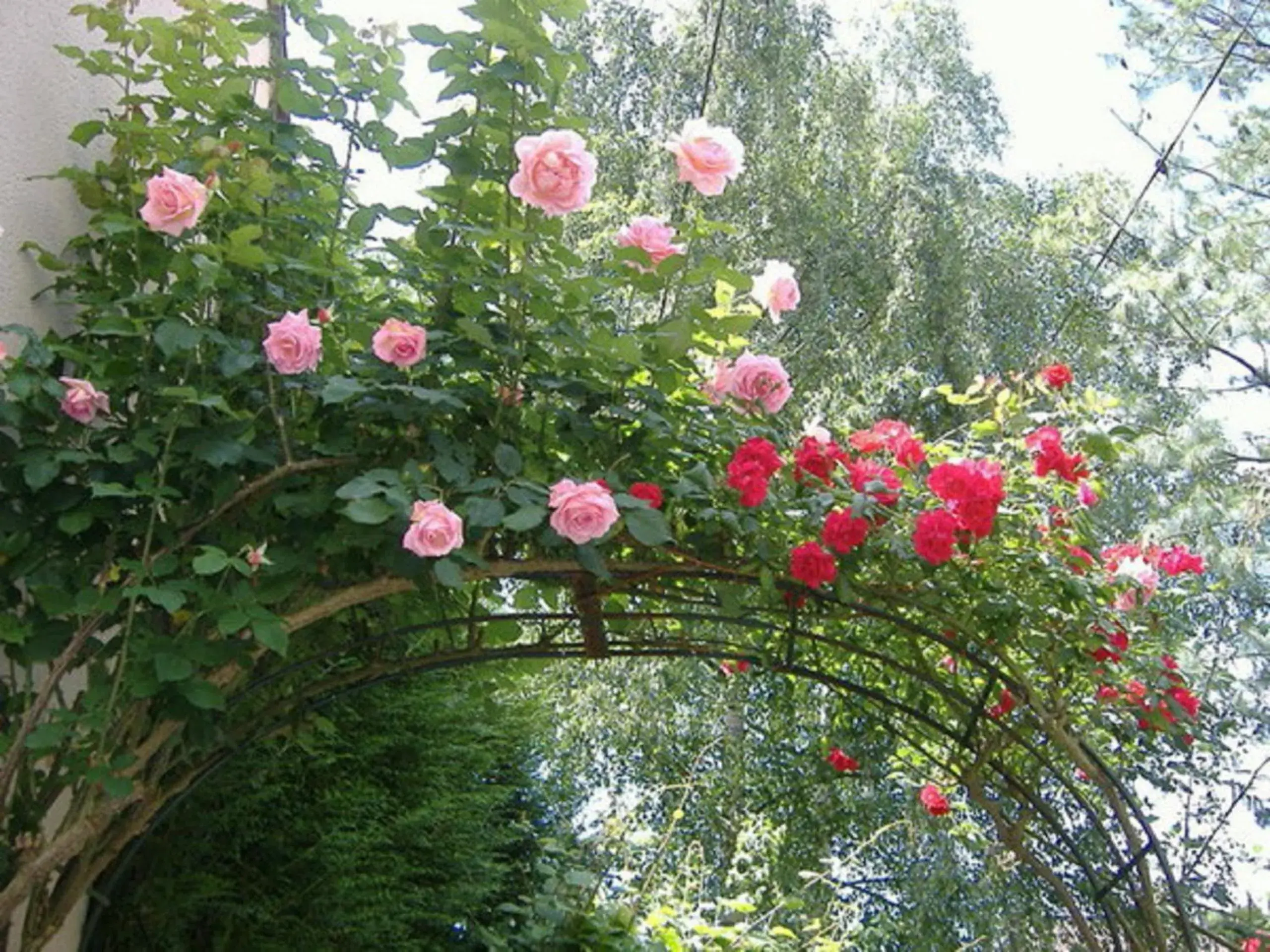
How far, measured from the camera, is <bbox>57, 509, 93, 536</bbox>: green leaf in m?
1.71

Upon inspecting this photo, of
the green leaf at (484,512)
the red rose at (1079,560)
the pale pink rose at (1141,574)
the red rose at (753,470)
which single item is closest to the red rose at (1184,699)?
the pale pink rose at (1141,574)

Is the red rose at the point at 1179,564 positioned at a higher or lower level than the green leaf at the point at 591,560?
higher

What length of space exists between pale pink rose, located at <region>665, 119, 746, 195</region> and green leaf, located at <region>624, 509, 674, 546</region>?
18.0 inches

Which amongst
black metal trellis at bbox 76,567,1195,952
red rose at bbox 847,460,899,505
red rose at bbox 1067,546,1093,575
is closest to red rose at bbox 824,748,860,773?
black metal trellis at bbox 76,567,1195,952

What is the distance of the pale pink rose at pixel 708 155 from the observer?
1877mm

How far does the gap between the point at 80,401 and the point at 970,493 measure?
44.5 inches

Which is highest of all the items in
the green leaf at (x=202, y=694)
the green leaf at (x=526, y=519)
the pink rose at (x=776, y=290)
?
the pink rose at (x=776, y=290)

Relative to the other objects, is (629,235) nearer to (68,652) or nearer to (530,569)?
(530,569)

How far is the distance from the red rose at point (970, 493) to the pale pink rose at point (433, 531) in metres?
0.67

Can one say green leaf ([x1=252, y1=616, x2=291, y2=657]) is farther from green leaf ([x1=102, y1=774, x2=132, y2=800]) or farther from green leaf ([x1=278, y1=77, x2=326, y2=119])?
green leaf ([x1=278, y1=77, x2=326, y2=119])

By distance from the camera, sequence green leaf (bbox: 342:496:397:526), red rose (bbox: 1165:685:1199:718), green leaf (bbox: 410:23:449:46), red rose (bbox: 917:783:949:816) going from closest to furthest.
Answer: green leaf (bbox: 342:496:397:526)
green leaf (bbox: 410:23:449:46)
red rose (bbox: 1165:685:1199:718)
red rose (bbox: 917:783:949:816)

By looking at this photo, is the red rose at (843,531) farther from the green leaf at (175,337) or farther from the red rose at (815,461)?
the green leaf at (175,337)

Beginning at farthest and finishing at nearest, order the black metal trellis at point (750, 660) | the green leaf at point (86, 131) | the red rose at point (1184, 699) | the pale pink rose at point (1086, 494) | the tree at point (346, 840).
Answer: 1. the tree at point (346, 840)
2. the red rose at point (1184, 699)
3. the pale pink rose at point (1086, 494)
4. the black metal trellis at point (750, 660)
5. the green leaf at point (86, 131)

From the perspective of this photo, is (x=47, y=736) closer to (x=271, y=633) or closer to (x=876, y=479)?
(x=271, y=633)
